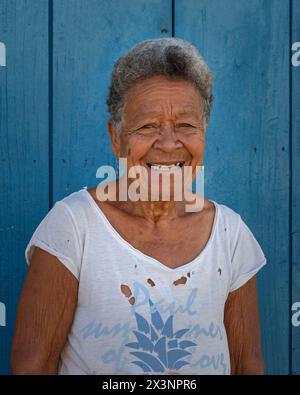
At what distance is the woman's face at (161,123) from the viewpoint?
206 centimetres

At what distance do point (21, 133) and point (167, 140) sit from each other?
0.64 meters

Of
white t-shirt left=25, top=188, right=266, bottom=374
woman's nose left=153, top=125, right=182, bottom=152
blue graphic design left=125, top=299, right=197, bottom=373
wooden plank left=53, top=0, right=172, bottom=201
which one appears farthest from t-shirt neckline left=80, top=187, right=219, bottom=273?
wooden plank left=53, top=0, right=172, bottom=201

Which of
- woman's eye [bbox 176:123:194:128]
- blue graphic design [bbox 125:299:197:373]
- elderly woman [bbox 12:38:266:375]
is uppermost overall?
woman's eye [bbox 176:123:194:128]

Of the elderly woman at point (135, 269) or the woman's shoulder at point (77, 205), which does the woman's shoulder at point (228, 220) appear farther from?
the woman's shoulder at point (77, 205)

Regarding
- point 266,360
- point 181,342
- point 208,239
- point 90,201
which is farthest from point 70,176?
point 266,360

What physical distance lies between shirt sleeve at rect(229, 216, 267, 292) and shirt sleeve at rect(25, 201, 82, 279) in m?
0.50

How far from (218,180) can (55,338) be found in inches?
37.4

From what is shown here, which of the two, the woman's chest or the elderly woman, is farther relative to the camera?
the woman's chest

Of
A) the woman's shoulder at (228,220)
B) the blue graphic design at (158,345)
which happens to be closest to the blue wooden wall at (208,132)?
the woman's shoulder at (228,220)

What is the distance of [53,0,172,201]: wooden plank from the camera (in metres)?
2.49

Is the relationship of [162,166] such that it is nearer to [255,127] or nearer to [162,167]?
[162,167]

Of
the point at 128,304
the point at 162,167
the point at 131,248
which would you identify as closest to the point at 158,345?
the point at 128,304

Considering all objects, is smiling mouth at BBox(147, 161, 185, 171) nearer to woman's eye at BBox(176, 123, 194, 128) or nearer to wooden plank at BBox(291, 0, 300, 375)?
woman's eye at BBox(176, 123, 194, 128)

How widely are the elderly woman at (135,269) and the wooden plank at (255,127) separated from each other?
0.48 m
